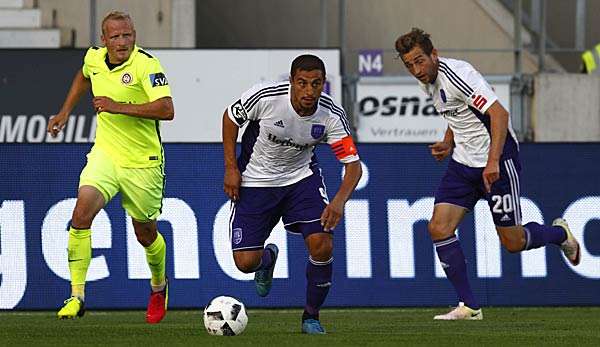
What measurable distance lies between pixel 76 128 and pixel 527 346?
12133 mm

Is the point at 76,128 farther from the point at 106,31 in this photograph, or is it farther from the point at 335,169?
the point at 106,31

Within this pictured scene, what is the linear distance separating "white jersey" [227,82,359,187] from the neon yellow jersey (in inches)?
31.7

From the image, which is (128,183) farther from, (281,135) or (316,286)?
(316,286)

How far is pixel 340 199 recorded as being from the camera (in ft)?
32.3

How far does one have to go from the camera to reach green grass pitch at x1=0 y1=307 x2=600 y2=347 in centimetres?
925

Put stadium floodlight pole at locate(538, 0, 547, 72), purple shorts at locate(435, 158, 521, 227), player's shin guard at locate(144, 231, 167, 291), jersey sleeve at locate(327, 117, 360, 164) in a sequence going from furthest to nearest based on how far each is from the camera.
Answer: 1. stadium floodlight pole at locate(538, 0, 547, 72)
2. purple shorts at locate(435, 158, 521, 227)
3. player's shin guard at locate(144, 231, 167, 291)
4. jersey sleeve at locate(327, 117, 360, 164)

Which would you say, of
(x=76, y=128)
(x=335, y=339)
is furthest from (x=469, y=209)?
(x=76, y=128)

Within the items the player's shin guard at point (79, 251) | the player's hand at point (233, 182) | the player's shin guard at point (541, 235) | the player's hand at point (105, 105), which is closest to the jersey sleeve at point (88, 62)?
the player's hand at point (105, 105)

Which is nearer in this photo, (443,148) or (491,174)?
(491,174)

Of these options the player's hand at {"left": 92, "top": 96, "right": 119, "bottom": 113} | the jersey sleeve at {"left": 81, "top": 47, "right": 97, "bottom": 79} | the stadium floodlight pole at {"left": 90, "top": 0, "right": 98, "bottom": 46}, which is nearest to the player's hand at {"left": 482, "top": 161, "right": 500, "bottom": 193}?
the player's hand at {"left": 92, "top": 96, "right": 119, "bottom": 113}

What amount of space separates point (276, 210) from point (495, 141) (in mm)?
1592

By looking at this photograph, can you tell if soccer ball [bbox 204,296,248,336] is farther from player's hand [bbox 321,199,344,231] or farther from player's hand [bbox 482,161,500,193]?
player's hand [bbox 482,161,500,193]

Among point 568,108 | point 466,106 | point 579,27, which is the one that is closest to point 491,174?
point 466,106

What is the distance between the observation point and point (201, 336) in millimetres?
9648
